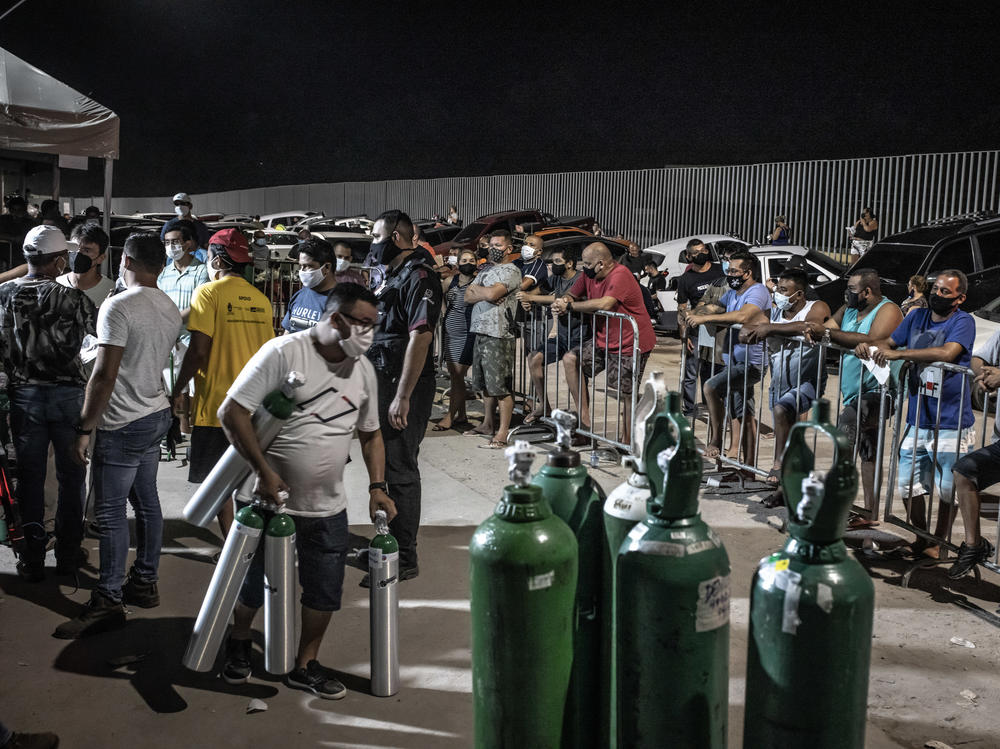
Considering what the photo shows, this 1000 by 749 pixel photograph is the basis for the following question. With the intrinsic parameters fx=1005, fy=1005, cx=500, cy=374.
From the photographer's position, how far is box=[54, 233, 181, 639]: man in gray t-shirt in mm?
4898

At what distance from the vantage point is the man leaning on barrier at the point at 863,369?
22.1 ft

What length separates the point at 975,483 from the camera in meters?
5.63

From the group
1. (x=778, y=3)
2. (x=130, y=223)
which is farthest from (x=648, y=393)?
(x=778, y=3)

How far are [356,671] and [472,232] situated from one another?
18601 millimetres

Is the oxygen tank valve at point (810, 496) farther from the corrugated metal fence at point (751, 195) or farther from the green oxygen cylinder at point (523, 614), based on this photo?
the corrugated metal fence at point (751, 195)

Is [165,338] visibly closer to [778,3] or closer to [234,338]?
[234,338]

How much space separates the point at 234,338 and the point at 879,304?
4.45 meters

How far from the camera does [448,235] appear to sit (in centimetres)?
2414

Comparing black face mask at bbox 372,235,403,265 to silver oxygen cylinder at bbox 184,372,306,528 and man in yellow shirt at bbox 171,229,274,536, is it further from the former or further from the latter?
silver oxygen cylinder at bbox 184,372,306,528

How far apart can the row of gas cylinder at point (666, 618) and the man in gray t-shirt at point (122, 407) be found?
278cm

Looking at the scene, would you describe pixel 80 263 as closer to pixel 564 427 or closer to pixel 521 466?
pixel 564 427

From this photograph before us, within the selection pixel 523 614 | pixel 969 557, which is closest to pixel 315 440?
pixel 523 614

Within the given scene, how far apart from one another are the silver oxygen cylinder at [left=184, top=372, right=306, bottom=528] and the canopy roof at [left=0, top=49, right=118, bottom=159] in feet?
29.4

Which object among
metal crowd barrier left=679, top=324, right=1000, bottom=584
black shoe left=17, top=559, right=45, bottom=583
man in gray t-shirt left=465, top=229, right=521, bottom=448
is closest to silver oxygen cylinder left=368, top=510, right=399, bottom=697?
black shoe left=17, top=559, right=45, bottom=583
